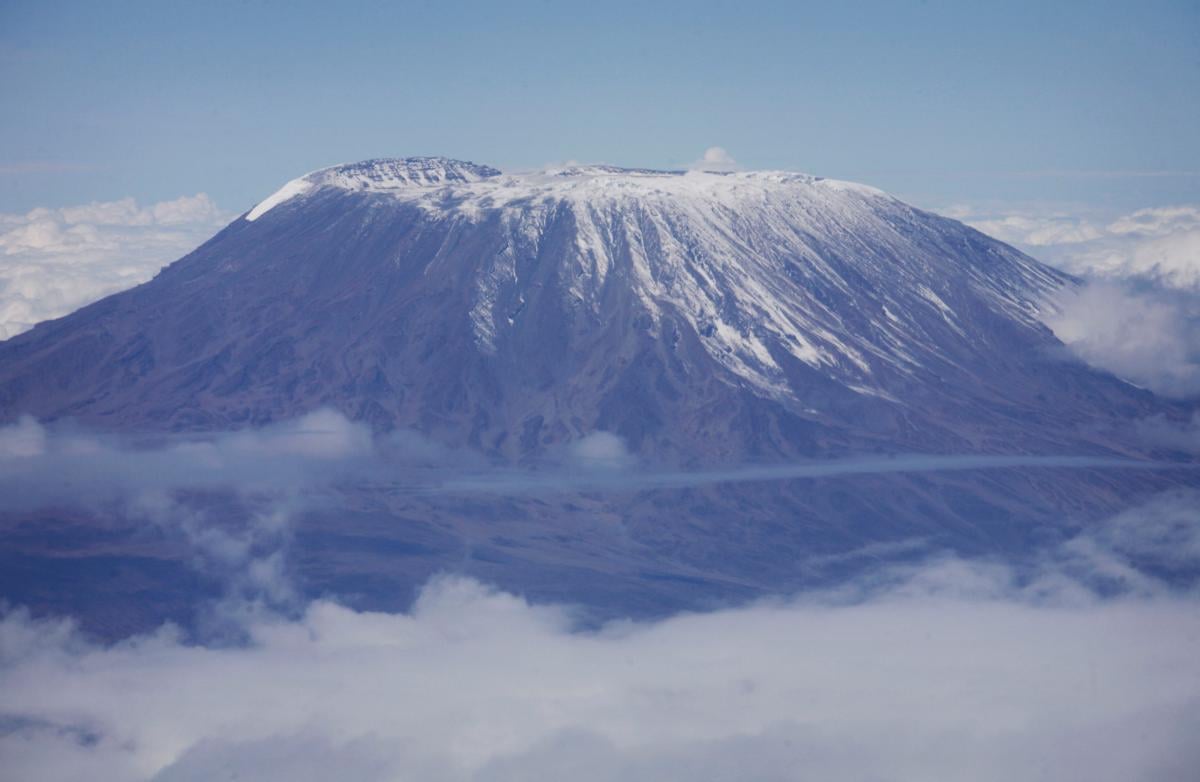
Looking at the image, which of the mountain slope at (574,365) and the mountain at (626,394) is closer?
the mountain at (626,394)

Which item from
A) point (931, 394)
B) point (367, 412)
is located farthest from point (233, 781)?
point (931, 394)

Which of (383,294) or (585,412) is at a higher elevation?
(383,294)

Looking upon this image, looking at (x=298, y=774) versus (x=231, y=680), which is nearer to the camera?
(x=298, y=774)

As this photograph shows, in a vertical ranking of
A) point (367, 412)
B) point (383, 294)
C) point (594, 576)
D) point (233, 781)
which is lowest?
point (233, 781)

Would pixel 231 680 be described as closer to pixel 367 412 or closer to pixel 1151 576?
pixel 367 412

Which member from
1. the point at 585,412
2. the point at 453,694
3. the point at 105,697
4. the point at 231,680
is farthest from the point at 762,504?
the point at 105,697

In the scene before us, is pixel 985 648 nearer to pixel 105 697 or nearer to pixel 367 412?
pixel 367 412

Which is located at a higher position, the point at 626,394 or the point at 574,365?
the point at 574,365

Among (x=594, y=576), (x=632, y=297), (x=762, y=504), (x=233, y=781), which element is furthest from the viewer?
(x=632, y=297)

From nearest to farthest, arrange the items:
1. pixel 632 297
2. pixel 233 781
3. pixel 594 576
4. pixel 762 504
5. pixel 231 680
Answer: pixel 233 781 → pixel 231 680 → pixel 594 576 → pixel 762 504 → pixel 632 297

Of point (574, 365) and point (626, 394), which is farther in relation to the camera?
point (574, 365)

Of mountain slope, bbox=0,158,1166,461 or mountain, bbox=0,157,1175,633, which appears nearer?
mountain, bbox=0,157,1175,633
